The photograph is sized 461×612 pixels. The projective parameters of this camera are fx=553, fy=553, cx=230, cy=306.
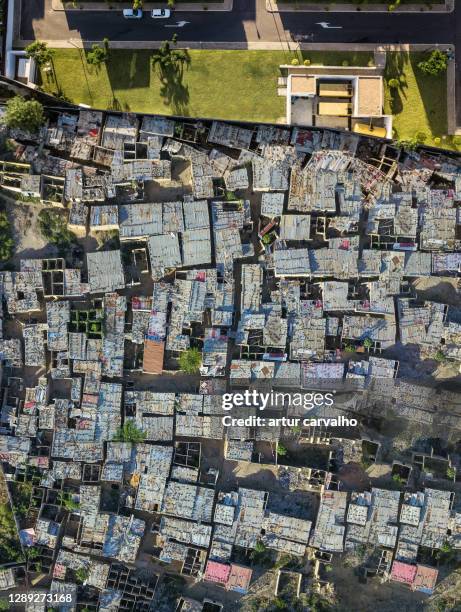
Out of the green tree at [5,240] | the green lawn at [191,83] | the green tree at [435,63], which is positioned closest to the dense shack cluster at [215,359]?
the green lawn at [191,83]

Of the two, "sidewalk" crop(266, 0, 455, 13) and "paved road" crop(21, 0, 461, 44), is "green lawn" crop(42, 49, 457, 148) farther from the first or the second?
"sidewalk" crop(266, 0, 455, 13)

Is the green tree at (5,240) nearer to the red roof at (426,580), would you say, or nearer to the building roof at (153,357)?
the building roof at (153,357)

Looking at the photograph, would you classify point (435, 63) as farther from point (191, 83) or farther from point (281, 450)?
point (281, 450)

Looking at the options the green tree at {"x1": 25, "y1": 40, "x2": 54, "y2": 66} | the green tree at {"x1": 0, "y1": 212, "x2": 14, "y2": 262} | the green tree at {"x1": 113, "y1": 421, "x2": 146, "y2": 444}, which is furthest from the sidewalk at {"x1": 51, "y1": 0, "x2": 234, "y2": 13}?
the green tree at {"x1": 113, "y1": 421, "x2": 146, "y2": 444}

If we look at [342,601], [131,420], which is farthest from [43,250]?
[342,601]

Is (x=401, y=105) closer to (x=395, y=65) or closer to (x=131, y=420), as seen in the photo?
(x=395, y=65)

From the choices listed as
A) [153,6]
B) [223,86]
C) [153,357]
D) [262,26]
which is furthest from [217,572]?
[153,6]

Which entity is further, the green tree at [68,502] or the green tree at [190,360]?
the green tree at [190,360]
